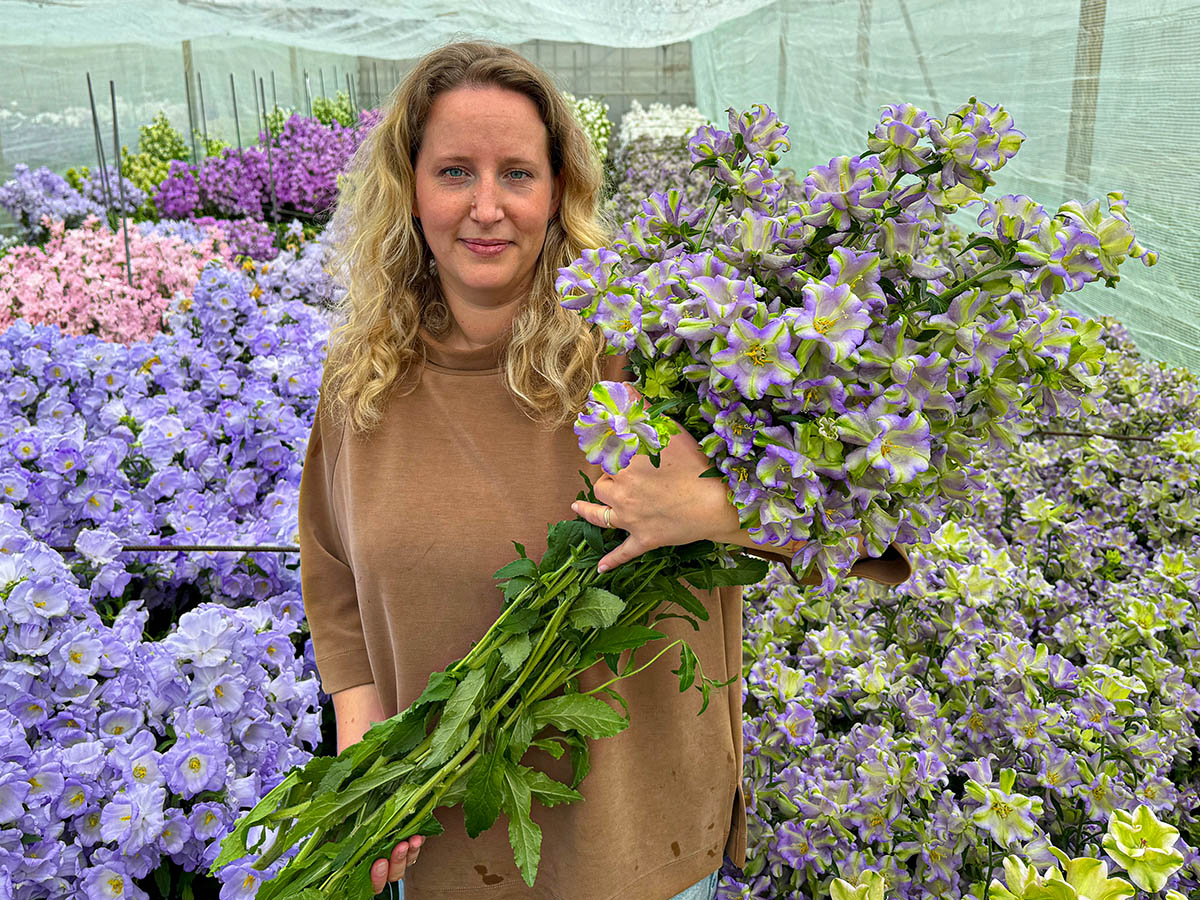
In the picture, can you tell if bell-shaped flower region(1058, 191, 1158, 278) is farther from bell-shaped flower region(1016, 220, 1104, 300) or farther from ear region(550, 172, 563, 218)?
ear region(550, 172, 563, 218)

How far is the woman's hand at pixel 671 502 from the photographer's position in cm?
87

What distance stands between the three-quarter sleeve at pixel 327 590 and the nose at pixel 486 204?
0.43m

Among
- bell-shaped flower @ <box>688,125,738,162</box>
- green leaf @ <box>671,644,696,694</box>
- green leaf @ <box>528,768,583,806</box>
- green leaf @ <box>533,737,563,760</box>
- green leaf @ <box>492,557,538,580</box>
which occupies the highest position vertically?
bell-shaped flower @ <box>688,125,738,162</box>

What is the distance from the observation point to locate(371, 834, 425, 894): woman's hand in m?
1.02

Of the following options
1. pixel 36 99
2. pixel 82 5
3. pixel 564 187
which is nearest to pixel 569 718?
pixel 564 187

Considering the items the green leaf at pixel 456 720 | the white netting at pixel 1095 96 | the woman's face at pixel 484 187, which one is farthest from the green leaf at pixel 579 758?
the white netting at pixel 1095 96

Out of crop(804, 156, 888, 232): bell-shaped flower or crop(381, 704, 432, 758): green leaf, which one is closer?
crop(804, 156, 888, 232): bell-shaped flower

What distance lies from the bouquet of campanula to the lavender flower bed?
585mm

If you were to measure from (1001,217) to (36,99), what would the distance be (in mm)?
9648

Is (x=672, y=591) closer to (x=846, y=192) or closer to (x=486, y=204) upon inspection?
(x=846, y=192)

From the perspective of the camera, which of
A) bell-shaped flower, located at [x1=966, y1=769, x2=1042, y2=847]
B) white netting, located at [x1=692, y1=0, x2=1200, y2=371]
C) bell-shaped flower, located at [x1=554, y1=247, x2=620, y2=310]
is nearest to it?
bell-shaped flower, located at [x1=554, y1=247, x2=620, y2=310]

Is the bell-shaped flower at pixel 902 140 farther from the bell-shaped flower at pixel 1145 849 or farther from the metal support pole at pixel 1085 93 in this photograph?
the metal support pole at pixel 1085 93

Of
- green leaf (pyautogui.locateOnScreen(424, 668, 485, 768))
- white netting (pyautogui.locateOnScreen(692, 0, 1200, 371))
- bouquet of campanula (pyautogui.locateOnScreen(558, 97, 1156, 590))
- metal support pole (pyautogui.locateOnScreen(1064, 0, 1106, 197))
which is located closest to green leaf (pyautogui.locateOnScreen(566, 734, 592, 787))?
green leaf (pyautogui.locateOnScreen(424, 668, 485, 768))

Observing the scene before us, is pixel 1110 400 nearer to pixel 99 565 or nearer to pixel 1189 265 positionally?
pixel 1189 265
